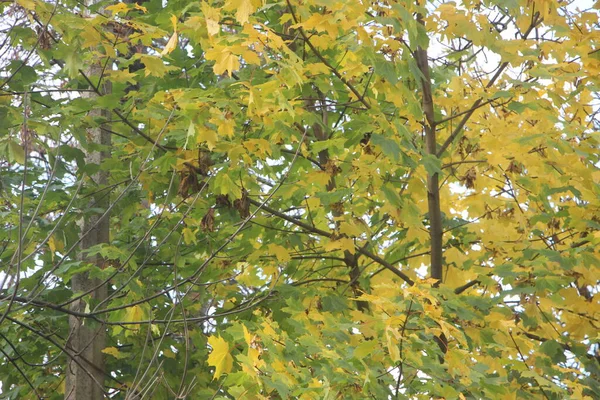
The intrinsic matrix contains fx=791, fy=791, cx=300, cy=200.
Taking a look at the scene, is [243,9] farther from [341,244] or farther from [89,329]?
[89,329]

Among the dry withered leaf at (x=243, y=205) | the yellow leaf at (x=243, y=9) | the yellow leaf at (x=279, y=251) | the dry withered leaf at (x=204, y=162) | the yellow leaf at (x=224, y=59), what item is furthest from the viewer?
the yellow leaf at (x=279, y=251)

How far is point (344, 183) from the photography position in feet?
16.4

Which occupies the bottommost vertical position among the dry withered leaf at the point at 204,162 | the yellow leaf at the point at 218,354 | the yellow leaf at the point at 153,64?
the yellow leaf at the point at 218,354

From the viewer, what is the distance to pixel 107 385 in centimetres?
655

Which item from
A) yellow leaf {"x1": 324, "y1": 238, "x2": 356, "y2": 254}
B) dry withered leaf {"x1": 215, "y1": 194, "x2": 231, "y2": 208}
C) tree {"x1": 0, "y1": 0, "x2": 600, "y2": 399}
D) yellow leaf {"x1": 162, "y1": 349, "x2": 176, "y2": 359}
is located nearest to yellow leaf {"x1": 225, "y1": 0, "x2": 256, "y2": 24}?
tree {"x1": 0, "y1": 0, "x2": 600, "y2": 399}

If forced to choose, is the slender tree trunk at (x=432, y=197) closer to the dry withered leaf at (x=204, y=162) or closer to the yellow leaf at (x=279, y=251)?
the yellow leaf at (x=279, y=251)

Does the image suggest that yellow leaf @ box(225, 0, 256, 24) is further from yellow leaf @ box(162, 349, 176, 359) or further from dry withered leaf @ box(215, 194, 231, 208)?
yellow leaf @ box(162, 349, 176, 359)

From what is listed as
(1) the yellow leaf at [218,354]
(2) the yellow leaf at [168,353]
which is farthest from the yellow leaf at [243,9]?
(2) the yellow leaf at [168,353]

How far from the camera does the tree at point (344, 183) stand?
11.9 ft

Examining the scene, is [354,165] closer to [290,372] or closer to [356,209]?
[356,209]

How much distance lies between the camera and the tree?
11.9 ft

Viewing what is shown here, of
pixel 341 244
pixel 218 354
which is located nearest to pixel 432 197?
pixel 341 244

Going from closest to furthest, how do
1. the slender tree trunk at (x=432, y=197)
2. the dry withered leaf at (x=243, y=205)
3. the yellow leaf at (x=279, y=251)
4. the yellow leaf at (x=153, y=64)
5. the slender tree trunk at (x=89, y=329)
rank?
1. the yellow leaf at (x=153, y=64)
2. the dry withered leaf at (x=243, y=205)
3. the slender tree trunk at (x=432, y=197)
4. the yellow leaf at (x=279, y=251)
5. the slender tree trunk at (x=89, y=329)

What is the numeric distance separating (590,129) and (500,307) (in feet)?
5.41
